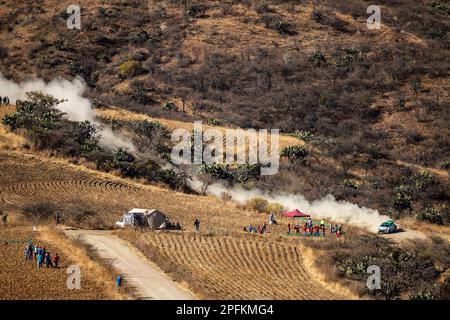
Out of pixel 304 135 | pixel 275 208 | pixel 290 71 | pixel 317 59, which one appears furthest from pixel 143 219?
pixel 317 59

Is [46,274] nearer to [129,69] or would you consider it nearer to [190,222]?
[190,222]

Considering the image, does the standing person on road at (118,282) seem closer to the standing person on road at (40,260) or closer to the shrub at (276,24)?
the standing person on road at (40,260)

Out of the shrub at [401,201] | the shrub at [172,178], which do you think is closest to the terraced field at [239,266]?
the shrub at [172,178]

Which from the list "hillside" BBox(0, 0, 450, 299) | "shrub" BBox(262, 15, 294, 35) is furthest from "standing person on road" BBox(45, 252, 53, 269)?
"shrub" BBox(262, 15, 294, 35)

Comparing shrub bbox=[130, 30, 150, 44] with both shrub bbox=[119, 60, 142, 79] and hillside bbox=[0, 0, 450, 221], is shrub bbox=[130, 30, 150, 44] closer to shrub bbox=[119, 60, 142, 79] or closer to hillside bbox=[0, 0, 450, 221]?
hillside bbox=[0, 0, 450, 221]

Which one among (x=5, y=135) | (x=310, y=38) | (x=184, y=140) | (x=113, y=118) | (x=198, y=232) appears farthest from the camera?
(x=310, y=38)
